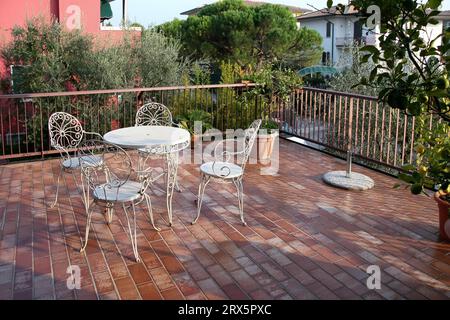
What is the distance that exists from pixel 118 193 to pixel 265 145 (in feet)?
9.27

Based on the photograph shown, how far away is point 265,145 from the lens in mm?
5539

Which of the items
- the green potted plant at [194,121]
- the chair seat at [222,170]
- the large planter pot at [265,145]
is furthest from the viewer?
the green potted plant at [194,121]

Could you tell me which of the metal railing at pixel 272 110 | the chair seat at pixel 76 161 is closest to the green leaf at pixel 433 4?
the chair seat at pixel 76 161

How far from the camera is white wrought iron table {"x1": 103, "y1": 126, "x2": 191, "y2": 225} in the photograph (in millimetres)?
3582

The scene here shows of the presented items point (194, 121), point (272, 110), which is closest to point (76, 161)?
point (194, 121)

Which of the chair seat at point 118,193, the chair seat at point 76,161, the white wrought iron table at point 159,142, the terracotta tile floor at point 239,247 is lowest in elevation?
the terracotta tile floor at point 239,247

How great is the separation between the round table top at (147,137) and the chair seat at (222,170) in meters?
0.34

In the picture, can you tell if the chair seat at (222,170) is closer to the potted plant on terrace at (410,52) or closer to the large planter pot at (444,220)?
the large planter pot at (444,220)

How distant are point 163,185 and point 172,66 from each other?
4980 millimetres

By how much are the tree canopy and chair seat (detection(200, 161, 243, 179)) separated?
13011 mm

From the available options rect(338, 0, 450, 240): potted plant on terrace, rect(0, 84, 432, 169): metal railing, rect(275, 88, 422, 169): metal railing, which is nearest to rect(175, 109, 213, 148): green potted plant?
rect(0, 84, 432, 169): metal railing

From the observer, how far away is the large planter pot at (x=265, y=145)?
5473 millimetres

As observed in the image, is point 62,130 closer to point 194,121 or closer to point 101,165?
point 101,165

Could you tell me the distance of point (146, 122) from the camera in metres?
5.33
